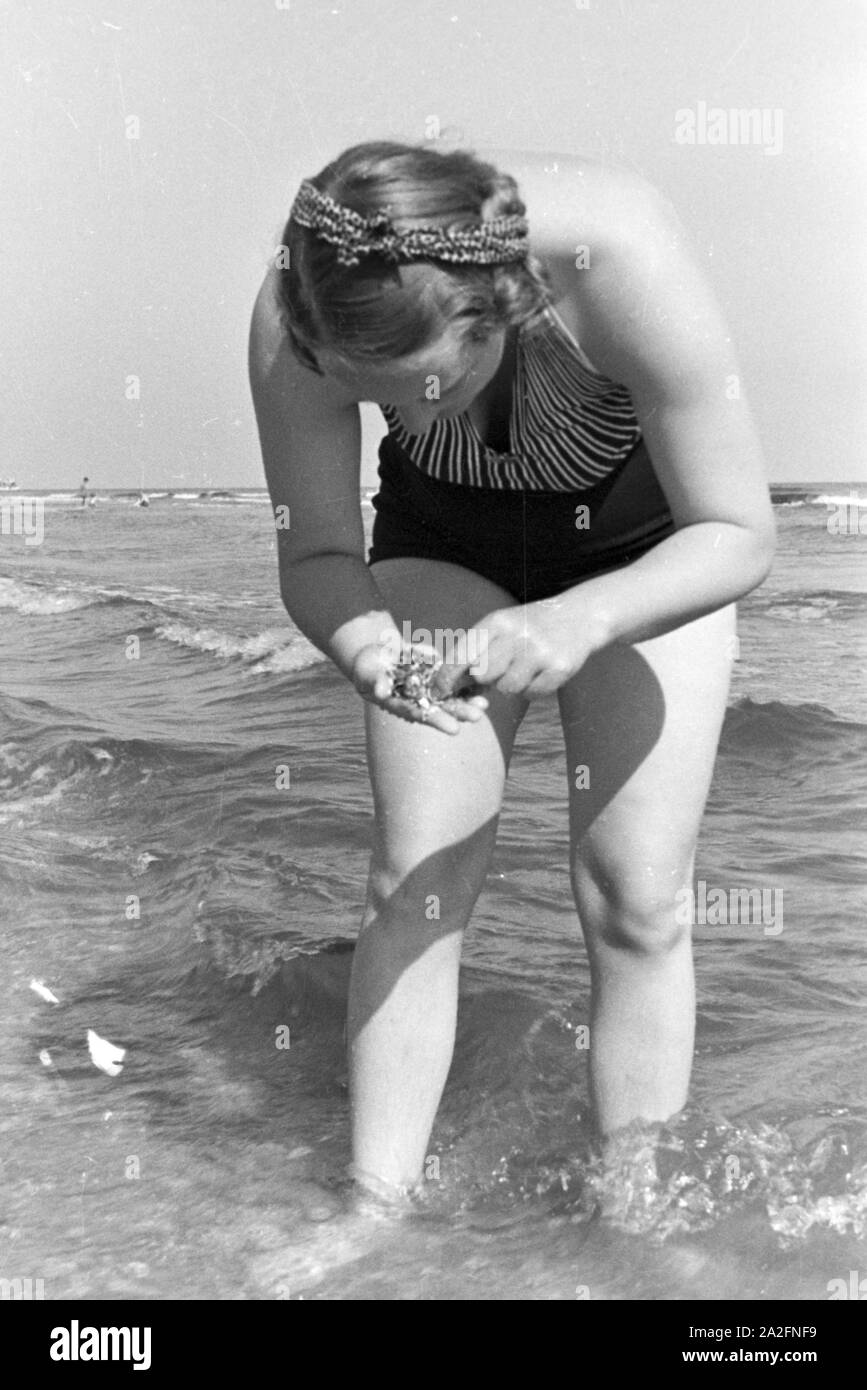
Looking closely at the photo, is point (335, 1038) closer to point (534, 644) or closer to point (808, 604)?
point (534, 644)

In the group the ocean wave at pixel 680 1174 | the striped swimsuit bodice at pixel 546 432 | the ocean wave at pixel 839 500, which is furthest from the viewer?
the ocean wave at pixel 839 500

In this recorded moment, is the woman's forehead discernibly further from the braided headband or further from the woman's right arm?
the woman's right arm

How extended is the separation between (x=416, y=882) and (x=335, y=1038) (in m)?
1.17

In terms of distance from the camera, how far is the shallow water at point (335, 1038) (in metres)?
2.28

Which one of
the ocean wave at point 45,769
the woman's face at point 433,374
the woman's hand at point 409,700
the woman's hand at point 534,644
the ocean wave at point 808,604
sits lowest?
the ocean wave at point 45,769

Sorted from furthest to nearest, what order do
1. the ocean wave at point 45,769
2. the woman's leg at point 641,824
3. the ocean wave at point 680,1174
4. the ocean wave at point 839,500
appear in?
the ocean wave at point 839,500, the ocean wave at point 45,769, the ocean wave at point 680,1174, the woman's leg at point 641,824

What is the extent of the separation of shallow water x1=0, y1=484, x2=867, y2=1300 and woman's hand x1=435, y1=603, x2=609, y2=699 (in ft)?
3.01

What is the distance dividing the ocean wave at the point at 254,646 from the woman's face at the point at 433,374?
21.8 feet

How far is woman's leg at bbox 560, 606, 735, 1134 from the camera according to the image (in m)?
2.23

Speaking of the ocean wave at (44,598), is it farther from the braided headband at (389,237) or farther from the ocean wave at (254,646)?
the braided headband at (389,237)

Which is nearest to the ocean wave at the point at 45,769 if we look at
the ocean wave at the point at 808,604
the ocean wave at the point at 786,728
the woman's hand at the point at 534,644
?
the ocean wave at the point at 786,728

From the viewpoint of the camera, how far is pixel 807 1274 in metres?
2.23

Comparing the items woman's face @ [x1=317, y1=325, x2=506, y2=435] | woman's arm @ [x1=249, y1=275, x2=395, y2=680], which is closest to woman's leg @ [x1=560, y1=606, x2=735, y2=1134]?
woman's arm @ [x1=249, y1=275, x2=395, y2=680]
